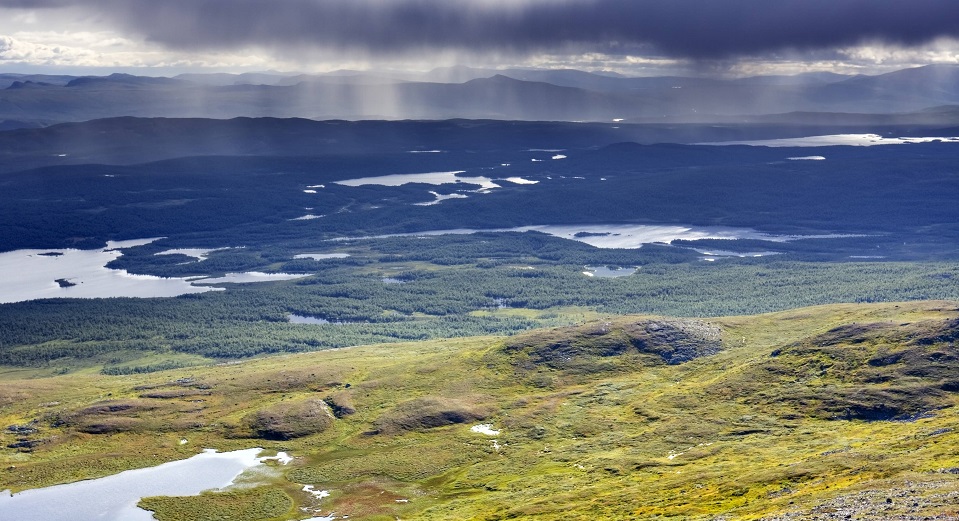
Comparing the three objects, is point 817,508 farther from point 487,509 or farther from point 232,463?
point 232,463

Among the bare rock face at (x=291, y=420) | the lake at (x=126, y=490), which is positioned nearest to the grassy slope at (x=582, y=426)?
the bare rock face at (x=291, y=420)

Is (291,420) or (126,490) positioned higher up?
(291,420)

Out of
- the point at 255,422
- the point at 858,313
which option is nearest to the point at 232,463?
the point at 255,422

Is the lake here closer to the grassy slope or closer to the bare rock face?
the grassy slope

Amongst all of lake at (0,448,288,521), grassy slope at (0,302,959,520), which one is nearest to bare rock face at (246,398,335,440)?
grassy slope at (0,302,959,520)

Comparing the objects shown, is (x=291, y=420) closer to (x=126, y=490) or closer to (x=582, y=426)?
(x=126, y=490)

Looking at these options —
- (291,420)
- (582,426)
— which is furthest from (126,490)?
(582,426)

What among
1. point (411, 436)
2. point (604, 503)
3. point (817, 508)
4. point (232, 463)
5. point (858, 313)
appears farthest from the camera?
point (858, 313)

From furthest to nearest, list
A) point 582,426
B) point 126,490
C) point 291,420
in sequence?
1. point 291,420
2. point 582,426
3. point 126,490
